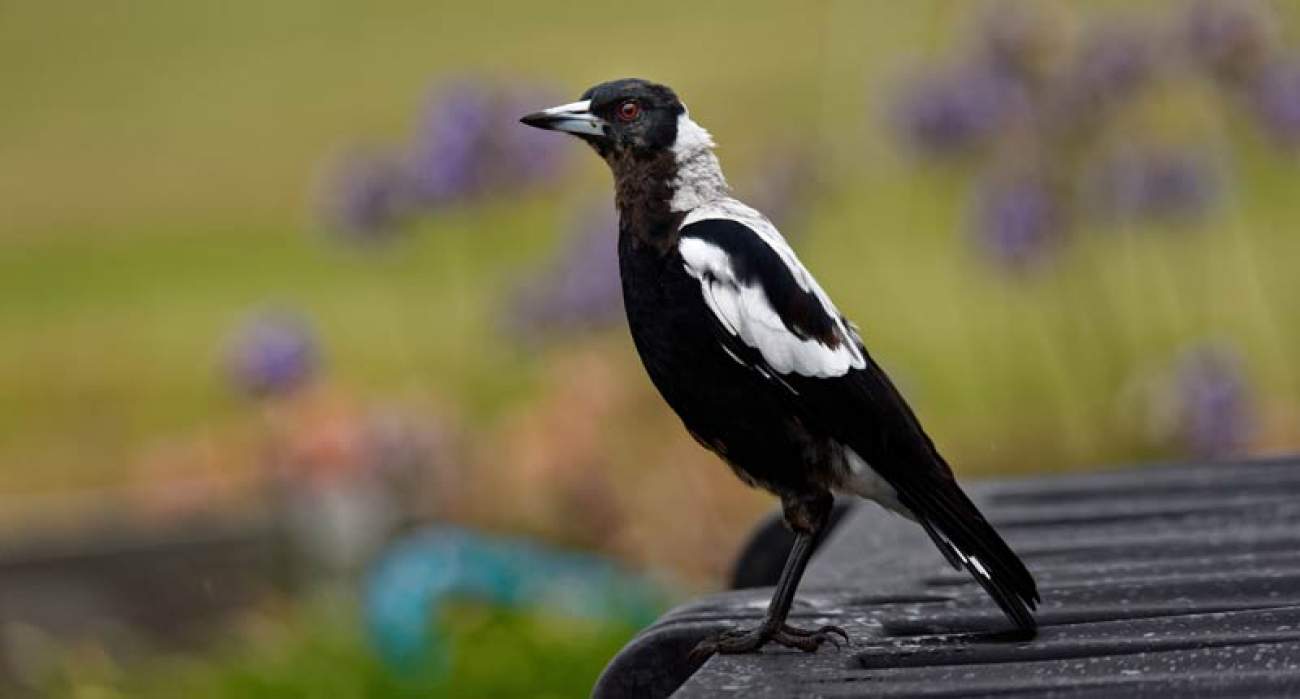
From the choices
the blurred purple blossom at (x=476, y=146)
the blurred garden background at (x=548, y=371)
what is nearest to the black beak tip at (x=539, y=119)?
the blurred garden background at (x=548, y=371)

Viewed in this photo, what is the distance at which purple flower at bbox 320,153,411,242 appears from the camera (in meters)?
6.63

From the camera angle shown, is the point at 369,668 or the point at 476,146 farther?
the point at 476,146

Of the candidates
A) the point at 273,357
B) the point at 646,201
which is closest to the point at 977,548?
the point at 646,201

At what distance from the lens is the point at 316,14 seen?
2377 centimetres

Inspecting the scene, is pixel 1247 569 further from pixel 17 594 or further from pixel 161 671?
pixel 17 594

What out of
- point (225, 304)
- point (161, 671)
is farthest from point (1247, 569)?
point (225, 304)

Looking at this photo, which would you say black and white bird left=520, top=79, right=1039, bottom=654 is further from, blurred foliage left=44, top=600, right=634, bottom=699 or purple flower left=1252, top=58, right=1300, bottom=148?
purple flower left=1252, top=58, right=1300, bottom=148

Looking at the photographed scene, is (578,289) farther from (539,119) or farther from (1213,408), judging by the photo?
(539,119)

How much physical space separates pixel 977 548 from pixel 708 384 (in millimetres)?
380

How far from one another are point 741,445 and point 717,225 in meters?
0.27

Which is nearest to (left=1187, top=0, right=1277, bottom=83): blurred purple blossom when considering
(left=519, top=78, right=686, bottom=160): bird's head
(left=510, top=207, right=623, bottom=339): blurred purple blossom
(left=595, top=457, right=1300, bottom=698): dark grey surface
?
(left=510, top=207, right=623, bottom=339): blurred purple blossom

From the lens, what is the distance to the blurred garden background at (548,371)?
19.7 ft

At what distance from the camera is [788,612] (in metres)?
2.91

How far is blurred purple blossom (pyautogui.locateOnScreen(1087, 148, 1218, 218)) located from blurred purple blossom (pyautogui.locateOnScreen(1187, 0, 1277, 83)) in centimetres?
80
